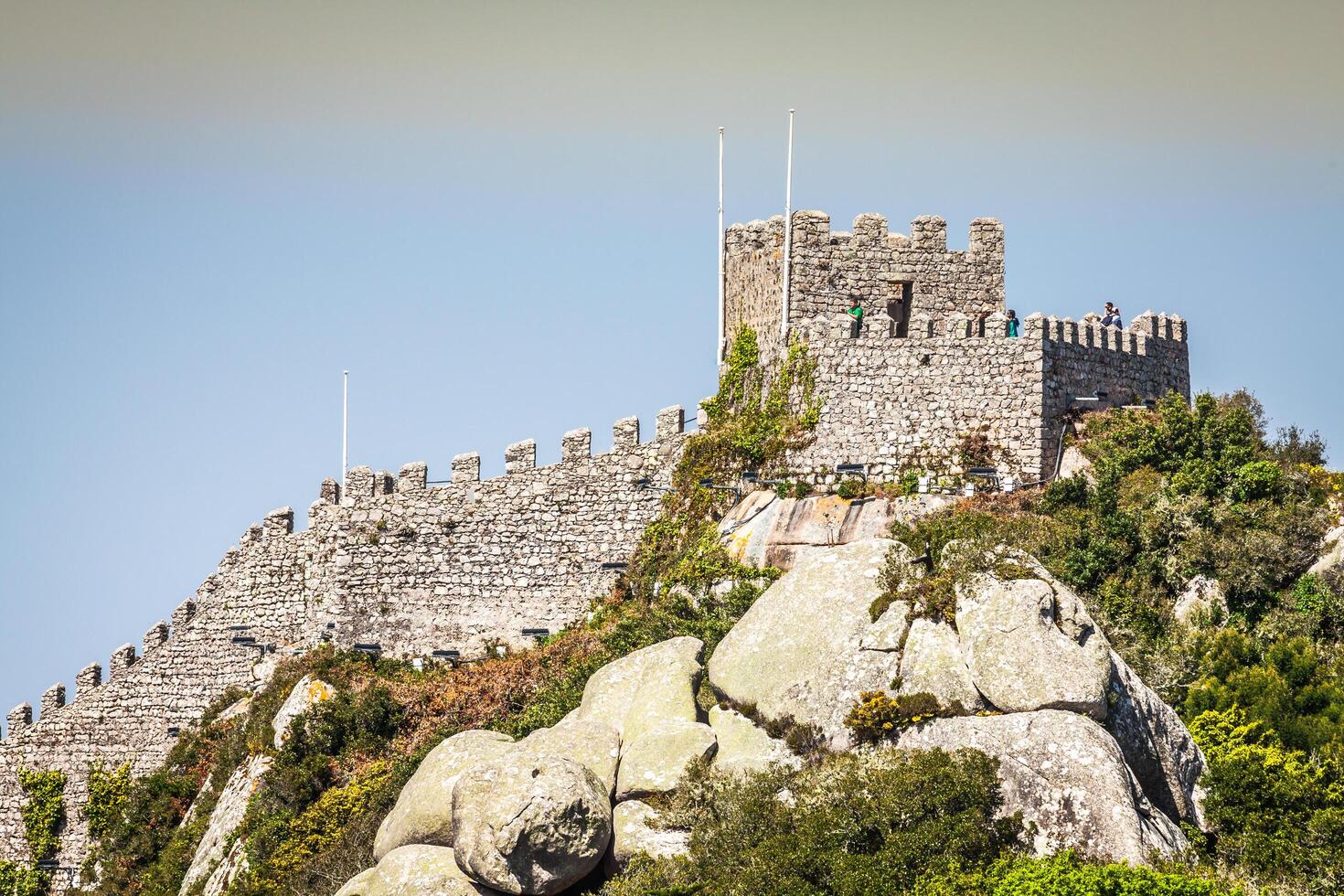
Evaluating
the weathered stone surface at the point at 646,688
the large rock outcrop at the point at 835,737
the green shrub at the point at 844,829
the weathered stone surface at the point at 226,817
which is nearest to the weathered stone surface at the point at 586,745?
the large rock outcrop at the point at 835,737

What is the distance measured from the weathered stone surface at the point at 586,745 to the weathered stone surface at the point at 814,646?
6.45 feet

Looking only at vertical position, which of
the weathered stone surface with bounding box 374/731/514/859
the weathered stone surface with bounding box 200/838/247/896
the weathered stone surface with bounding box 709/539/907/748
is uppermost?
the weathered stone surface with bounding box 709/539/907/748

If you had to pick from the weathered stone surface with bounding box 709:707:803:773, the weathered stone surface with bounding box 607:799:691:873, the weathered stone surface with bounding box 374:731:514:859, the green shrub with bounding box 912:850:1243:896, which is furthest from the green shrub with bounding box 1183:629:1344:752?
the weathered stone surface with bounding box 374:731:514:859

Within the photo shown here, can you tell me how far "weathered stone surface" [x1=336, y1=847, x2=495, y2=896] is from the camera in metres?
28.1

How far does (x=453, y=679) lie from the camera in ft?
126

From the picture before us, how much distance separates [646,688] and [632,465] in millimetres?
9496

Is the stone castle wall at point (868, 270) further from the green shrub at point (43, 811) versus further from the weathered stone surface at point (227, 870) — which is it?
the green shrub at point (43, 811)

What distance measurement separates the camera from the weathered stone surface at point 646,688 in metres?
30.0

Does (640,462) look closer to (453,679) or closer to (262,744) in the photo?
(453,679)

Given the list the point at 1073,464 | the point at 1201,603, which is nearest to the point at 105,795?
the point at 1073,464

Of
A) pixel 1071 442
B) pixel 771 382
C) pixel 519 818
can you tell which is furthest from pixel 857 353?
pixel 519 818

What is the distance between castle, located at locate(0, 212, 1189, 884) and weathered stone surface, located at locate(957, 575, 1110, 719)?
8.45m

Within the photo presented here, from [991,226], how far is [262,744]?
58.6 ft

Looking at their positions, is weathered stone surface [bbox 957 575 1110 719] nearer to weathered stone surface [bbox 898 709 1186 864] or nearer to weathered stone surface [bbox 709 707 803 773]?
weathered stone surface [bbox 898 709 1186 864]
